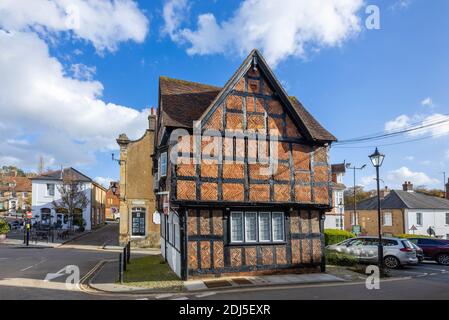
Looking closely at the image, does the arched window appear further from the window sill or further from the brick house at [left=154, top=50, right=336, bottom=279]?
the window sill

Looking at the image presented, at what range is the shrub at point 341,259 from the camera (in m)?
17.4

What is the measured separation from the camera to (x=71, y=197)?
129ft

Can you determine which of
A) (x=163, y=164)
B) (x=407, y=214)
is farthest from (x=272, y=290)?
(x=407, y=214)

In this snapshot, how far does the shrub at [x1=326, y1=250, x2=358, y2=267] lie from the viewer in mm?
17422

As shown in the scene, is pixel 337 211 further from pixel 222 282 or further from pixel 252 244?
pixel 222 282

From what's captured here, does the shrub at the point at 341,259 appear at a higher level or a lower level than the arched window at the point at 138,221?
lower

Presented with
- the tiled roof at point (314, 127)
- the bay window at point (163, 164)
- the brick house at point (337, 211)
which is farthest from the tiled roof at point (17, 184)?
the tiled roof at point (314, 127)

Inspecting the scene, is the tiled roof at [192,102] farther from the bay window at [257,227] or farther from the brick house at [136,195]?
the brick house at [136,195]

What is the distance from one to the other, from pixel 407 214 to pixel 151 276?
35.2 metres

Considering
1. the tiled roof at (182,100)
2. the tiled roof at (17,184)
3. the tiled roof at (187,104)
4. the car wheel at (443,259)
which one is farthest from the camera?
the tiled roof at (17,184)

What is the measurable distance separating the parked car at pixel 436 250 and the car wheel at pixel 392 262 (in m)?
4.97

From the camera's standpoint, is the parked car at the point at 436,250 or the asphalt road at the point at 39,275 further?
the parked car at the point at 436,250

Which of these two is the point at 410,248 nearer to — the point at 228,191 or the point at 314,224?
the point at 314,224
